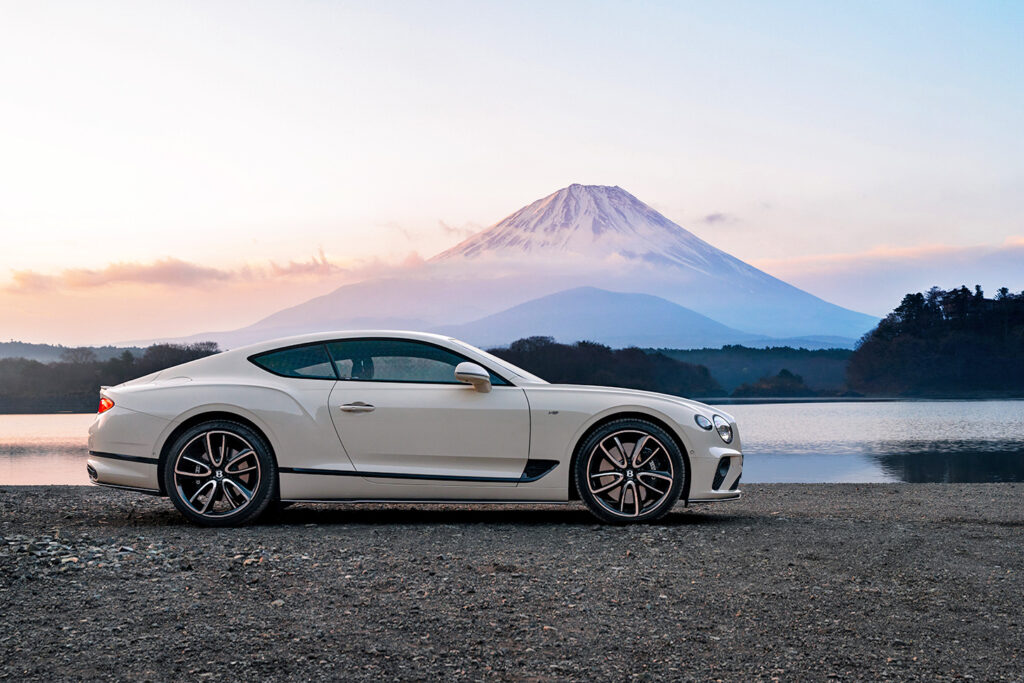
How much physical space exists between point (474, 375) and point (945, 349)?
399ft

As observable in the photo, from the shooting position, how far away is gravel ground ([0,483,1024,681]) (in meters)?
3.99

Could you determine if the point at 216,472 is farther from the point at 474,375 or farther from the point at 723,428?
the point at 723,428

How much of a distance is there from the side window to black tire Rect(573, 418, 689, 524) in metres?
2.05

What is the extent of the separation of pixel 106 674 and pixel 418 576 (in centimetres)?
198

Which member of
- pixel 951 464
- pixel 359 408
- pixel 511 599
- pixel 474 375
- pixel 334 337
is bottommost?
pixel 951 464

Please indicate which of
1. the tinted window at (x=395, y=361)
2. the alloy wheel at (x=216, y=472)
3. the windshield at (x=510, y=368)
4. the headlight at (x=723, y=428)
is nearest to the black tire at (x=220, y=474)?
the alloy wheel at (x=216, y=472)

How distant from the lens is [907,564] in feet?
19.6

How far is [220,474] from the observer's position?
7156 mm

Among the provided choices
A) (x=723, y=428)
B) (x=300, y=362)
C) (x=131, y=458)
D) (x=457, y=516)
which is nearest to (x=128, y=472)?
(x=131, y=458)

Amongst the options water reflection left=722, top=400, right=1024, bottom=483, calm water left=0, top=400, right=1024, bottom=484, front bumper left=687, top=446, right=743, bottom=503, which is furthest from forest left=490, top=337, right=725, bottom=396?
front bumper left=687, top=446, right=743, bottom=503

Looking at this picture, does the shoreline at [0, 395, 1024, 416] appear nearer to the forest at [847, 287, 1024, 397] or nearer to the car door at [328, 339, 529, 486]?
the forest at [847, 287, 1024, 397]

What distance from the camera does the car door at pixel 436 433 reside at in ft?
23.1

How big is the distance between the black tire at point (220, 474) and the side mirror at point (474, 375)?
5.13ft

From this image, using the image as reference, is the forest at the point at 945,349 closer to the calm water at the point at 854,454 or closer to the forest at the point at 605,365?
the forest at the point at 605,365
